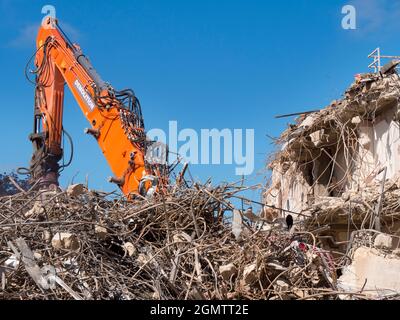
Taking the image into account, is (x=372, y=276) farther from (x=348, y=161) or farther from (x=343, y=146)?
(x=343, y=146)

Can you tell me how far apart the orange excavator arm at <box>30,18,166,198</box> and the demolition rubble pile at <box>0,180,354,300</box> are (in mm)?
2363

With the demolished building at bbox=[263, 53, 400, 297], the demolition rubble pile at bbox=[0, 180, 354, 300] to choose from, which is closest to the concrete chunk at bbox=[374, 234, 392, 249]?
the demolition rubble pile at bbox=[0, 180, 354, 300]

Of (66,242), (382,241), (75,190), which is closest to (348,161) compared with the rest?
(382,241)

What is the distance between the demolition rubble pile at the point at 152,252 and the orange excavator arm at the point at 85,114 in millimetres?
2363

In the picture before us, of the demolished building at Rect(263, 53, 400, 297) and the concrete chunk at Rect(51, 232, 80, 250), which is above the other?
the demolished building at Rect(263, 53, 400, 297)

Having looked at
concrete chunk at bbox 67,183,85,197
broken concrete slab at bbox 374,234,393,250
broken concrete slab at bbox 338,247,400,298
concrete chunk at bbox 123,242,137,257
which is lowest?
broken concrete slab at bbox 338,247,400,298

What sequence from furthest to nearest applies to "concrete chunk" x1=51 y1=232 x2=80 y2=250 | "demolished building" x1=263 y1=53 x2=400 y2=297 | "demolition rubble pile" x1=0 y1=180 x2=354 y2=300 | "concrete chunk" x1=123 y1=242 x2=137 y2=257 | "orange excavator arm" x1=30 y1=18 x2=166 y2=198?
"demolished building" x1=263 y1=53 x2=400 y2=297 → "orange excavator arm" x1=30 y1=18 x2=166 y2=198 → "concrete chunk" x1=123 y1=242 x2=137 y2=257 → "concrete chunk" x1=51 y1=232 x2=80 y2=250 → "demolition rubble pile" x1=0 y1=180 x2=354 y2=300

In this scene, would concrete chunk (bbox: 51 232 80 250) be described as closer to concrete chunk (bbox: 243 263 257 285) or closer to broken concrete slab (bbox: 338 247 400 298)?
concrete chunk (bbox: 243 263 257 285)

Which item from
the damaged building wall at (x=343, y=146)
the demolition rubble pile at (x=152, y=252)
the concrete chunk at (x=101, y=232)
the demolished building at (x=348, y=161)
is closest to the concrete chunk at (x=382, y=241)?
the demolition rubble pile at (x=152, y=252)

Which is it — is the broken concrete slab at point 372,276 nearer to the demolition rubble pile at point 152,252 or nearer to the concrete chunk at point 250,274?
the demolition rubble pile at point 152,252

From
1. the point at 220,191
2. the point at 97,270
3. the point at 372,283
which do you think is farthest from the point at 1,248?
the point at 372,283

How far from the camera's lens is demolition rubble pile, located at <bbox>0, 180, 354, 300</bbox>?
4688 millimetres

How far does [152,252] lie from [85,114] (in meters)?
5.93
